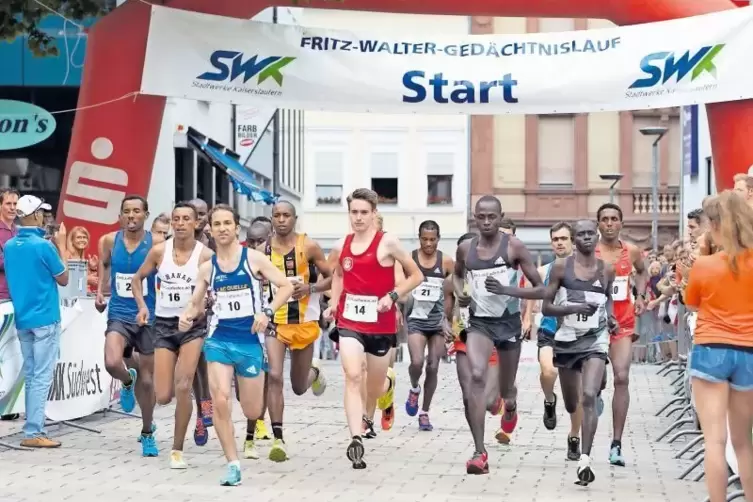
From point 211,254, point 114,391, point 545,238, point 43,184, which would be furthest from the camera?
point 545,238

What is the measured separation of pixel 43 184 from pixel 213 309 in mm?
14219

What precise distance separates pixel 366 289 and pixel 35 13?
7.66 m

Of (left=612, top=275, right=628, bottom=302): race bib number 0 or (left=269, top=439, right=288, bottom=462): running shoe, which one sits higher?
(left=612, top=275, right=628, bottom=302): race bib number 0

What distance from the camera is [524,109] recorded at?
15.9 metres

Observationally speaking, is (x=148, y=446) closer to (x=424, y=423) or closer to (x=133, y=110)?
(x=424, y=423)

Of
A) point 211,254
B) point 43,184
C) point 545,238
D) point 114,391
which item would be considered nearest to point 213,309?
point 211,254

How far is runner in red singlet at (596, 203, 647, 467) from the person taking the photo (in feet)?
38.5

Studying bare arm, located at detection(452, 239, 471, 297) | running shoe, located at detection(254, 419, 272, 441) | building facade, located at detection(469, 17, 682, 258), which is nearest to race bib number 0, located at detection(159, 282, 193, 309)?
bare arm, located at detection(452, 239, 471, 297)

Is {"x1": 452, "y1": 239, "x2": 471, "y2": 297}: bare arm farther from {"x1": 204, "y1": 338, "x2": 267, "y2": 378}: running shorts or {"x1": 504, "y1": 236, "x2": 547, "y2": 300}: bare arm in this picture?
{"x1": 204, "y1": 338, "x2": 267, "y2": 378}: running shorts

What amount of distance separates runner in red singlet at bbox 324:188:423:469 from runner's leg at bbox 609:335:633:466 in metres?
1.59

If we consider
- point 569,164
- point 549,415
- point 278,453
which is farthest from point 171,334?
point 569,164

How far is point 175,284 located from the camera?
11.3 metres

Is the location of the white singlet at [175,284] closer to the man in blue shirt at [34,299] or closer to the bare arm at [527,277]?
the man in blue shirt at [34,299]

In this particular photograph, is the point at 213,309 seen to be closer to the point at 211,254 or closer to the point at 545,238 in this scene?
the point at 211,254
